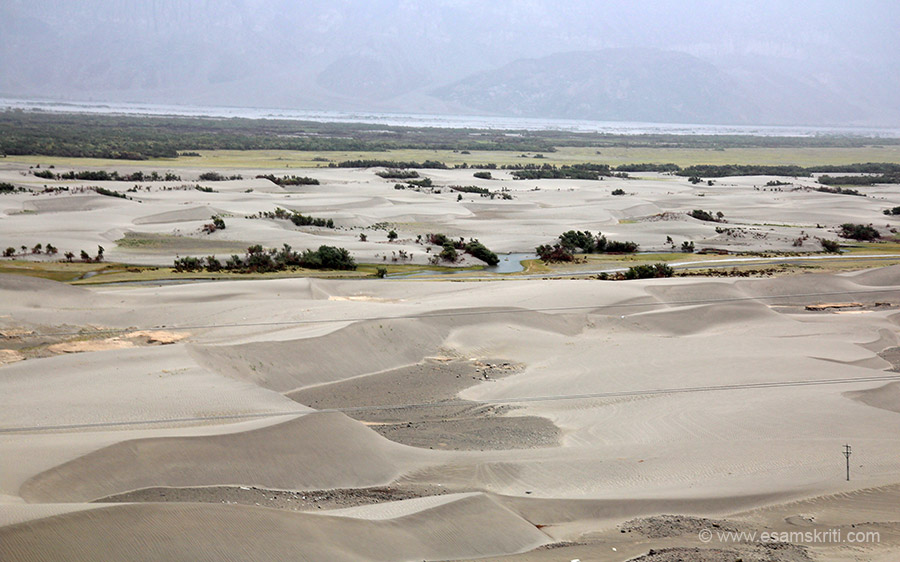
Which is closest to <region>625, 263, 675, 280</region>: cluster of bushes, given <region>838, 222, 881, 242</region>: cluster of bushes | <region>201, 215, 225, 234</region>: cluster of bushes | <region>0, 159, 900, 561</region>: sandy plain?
<region>0, 159, 900, 561</region>: sandy plain

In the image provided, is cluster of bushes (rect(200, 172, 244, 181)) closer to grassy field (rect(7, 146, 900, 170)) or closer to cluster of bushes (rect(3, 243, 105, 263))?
grassy field (rect(7, 146, 900, 170))

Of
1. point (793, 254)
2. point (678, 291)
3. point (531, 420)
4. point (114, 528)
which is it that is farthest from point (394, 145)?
point (114, 528)

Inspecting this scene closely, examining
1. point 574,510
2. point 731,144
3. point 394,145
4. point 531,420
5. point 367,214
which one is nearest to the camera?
point 574,510

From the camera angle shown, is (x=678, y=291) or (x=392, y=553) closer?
(x=392, y=553)

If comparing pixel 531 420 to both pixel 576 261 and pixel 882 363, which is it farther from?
pixel 576 261

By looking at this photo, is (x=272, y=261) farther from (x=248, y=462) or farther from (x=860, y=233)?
(x=860, y=233)

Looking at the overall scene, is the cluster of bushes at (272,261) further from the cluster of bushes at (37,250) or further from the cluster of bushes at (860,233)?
the cluster of bushes at (860,233)

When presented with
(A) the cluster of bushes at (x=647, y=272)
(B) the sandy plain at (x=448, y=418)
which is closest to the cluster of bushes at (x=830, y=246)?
(B) the sandy plain at (x=448, y=418)

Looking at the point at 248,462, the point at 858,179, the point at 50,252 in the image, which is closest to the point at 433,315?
the point at 248,462
